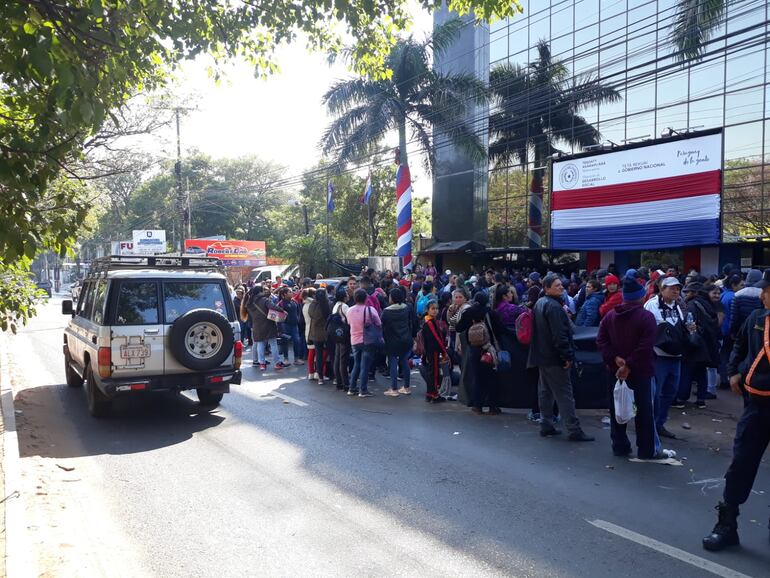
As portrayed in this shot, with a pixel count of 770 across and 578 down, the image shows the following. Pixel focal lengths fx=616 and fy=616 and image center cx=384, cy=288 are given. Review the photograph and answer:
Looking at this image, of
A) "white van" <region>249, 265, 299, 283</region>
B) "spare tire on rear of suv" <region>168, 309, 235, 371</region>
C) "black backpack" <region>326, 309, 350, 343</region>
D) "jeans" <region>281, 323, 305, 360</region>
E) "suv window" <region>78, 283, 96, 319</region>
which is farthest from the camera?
"white van" <region>249, 265, 299, 283</region>

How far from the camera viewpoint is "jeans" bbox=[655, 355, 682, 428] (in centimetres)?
717

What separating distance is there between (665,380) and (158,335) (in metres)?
6.29

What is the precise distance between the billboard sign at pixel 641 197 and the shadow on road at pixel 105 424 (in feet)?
53.5

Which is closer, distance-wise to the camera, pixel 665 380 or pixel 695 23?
pixel 665 380

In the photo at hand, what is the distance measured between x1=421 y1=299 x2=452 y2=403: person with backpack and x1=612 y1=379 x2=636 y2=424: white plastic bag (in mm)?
3399

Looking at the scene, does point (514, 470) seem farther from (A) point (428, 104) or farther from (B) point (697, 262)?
(A) point (428, 104)

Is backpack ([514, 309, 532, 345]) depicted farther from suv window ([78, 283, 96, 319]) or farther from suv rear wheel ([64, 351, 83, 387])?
suv rear wheel ([64, 351, 83, 387])

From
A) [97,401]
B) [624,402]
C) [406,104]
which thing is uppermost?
[406,104]

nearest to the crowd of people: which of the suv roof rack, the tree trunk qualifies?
the suv roof rack

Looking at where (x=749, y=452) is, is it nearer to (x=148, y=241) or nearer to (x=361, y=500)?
(x=361, y=500)

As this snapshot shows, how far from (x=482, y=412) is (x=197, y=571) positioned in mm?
5193

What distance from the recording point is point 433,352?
31.1 ft

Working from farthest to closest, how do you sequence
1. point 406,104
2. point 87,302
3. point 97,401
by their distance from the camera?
point 406,104, point 87,302, point 97,401

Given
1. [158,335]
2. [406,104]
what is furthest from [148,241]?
[158,335]
